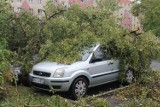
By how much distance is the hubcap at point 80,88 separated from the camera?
9.54m

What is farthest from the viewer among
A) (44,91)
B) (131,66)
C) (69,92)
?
(131,66)

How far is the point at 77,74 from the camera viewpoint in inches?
371

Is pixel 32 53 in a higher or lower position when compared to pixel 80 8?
lower

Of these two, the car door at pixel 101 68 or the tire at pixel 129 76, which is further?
the tire at pixel 129 76

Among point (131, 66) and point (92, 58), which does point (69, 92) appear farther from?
point (131, 66)

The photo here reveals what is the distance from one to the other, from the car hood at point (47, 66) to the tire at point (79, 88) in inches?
22.8

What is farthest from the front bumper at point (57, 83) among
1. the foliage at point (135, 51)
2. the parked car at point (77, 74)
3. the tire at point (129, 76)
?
the tire at point (129, 76)

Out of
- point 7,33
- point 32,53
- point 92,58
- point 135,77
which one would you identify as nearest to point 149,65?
point 135,77

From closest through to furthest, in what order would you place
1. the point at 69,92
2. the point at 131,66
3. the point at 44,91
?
1. the point at 69,92
2. the point at 44,91
3. the point at 131,66

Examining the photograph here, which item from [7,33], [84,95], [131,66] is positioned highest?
[7,33]

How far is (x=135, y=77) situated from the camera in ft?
36.7

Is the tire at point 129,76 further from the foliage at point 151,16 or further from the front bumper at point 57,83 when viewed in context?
the foliage at point 151,16

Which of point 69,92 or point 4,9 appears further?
point 4,9

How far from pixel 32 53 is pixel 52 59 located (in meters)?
1.19
